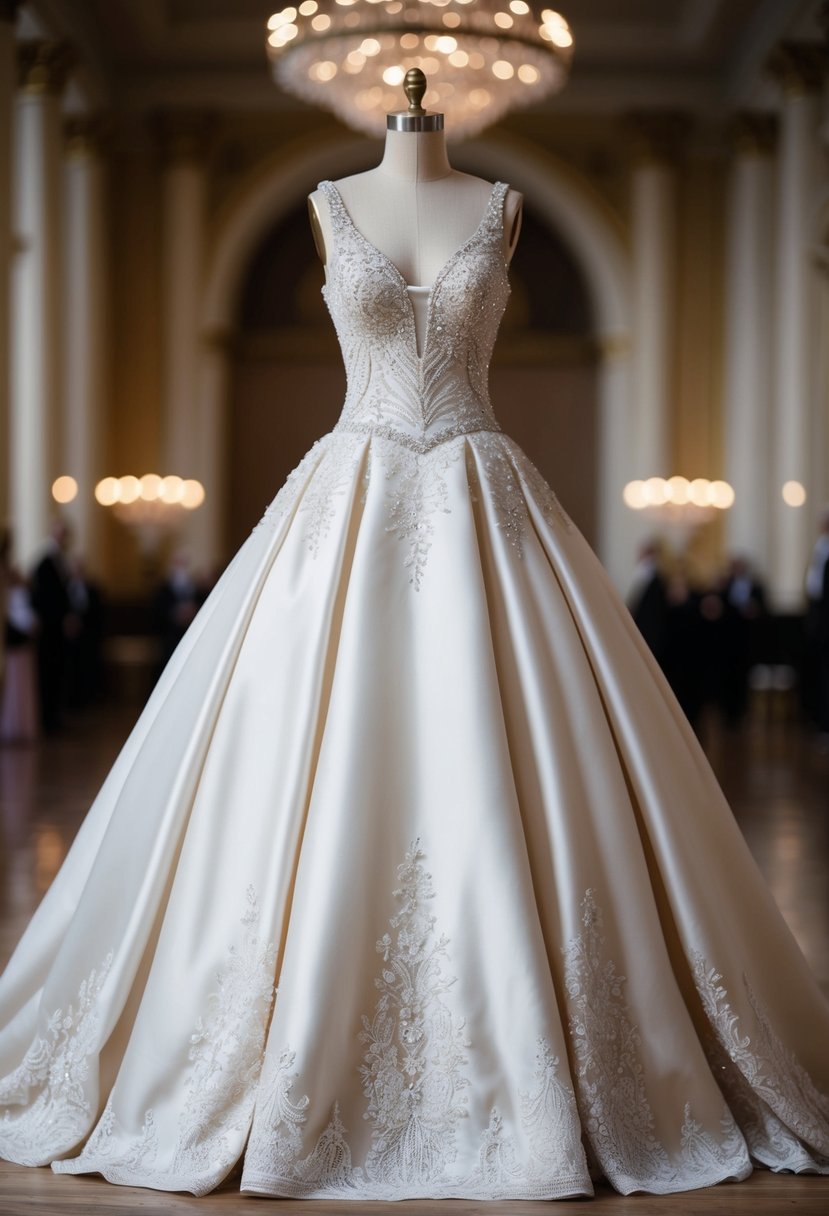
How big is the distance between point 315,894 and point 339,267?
4.52 feet

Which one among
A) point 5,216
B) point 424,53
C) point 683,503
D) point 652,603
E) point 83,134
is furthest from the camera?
point 83,134

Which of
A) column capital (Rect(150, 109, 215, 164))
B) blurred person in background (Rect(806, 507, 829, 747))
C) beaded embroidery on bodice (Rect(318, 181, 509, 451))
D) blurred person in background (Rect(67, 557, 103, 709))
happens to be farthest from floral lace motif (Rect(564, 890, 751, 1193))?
column capital (Rect(150, 109, 215, 164))

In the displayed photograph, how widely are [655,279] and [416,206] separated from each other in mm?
12545

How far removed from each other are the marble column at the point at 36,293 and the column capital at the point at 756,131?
664cm

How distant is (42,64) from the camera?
512 inches

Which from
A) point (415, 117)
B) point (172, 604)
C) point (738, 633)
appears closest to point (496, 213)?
point (415, 117)

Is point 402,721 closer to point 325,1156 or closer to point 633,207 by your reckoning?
point 325,1156

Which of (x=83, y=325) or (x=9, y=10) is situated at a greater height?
(x=9, y=10)

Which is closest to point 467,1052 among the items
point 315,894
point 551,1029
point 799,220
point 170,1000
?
point 551,1029

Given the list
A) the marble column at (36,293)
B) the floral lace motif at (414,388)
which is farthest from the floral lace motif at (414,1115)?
the marble column at (36,293)

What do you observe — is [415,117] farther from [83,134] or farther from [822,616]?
[83,134]

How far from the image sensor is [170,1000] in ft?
9.12

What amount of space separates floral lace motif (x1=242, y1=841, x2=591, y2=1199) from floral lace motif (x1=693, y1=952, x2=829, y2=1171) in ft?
1.32

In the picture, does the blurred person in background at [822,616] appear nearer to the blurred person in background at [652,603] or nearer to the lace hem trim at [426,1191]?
the blurred person in background at [652,603]
